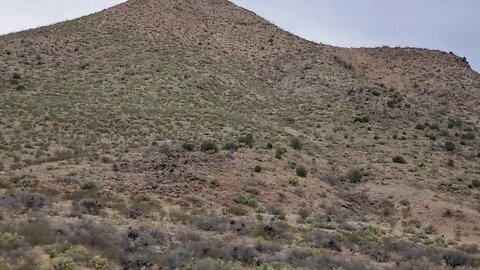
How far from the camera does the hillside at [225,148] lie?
17531mm

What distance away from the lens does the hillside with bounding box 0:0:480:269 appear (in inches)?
690

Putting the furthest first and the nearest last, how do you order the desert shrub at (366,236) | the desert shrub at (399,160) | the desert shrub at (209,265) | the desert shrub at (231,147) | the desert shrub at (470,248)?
the desert shrub at (399,160) → the desert shrub at (231,147) → the desert shrub at (470,248) → the desert shrub at (366,236) → the desert shrub at (209,265)

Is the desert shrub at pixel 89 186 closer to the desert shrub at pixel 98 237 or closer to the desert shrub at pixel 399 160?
the desert shrub at pixel 98 237

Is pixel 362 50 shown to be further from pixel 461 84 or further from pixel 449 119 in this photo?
pixel 449 119

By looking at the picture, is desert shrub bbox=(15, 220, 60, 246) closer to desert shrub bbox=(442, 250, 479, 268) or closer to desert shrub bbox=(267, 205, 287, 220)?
desert shrub bbox=(267, 205, 287, 220)

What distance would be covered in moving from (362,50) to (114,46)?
2820 cm

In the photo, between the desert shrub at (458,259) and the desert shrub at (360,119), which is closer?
the desert shrub at (458,259)

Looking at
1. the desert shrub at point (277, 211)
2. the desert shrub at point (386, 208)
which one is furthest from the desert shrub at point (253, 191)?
the desert shrub at point (386, 208)

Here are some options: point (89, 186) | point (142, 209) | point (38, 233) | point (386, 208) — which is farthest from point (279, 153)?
point (38, 233)

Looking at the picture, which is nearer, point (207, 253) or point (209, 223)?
point (207, 253)

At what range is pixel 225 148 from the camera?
3294 centimetres

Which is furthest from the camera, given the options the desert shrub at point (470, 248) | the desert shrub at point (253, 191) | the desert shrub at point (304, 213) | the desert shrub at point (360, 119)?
the desert shrub at point (360, 119)

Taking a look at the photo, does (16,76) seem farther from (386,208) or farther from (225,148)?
(386,208)

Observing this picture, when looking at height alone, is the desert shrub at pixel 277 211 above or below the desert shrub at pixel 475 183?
below
